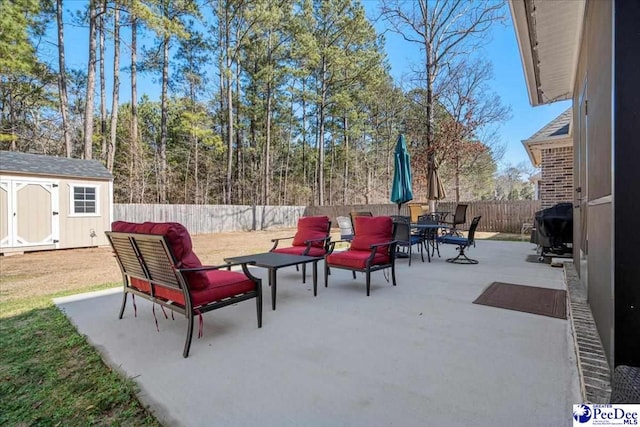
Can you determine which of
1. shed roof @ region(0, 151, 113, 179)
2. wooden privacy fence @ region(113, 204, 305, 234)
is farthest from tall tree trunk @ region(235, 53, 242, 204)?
shed roof @ region(0, 151, 113, 179)

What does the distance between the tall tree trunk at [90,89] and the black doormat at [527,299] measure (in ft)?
44.8

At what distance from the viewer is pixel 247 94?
1978 cm

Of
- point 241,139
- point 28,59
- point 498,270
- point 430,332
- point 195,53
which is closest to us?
point 430,332

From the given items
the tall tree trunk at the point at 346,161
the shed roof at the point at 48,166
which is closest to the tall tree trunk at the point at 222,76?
the tall tree trunk at the point at 346,161

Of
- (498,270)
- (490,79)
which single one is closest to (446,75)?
(490,79)

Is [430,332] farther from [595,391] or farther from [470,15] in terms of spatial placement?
[470,15]

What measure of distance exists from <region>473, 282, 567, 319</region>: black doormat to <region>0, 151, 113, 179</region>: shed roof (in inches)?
436

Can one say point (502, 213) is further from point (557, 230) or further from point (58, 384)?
point (58, 384)

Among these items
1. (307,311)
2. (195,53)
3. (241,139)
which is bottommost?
(307,311)

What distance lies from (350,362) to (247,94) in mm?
20143

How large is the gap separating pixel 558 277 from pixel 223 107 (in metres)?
18.8

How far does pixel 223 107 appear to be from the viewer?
751 inches

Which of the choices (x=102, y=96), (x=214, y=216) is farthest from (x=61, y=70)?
(x=214, y=216)

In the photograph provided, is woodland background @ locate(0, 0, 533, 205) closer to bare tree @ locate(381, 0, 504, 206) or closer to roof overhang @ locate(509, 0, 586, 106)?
bare tree @ locate(381, 0, 504, 206)
